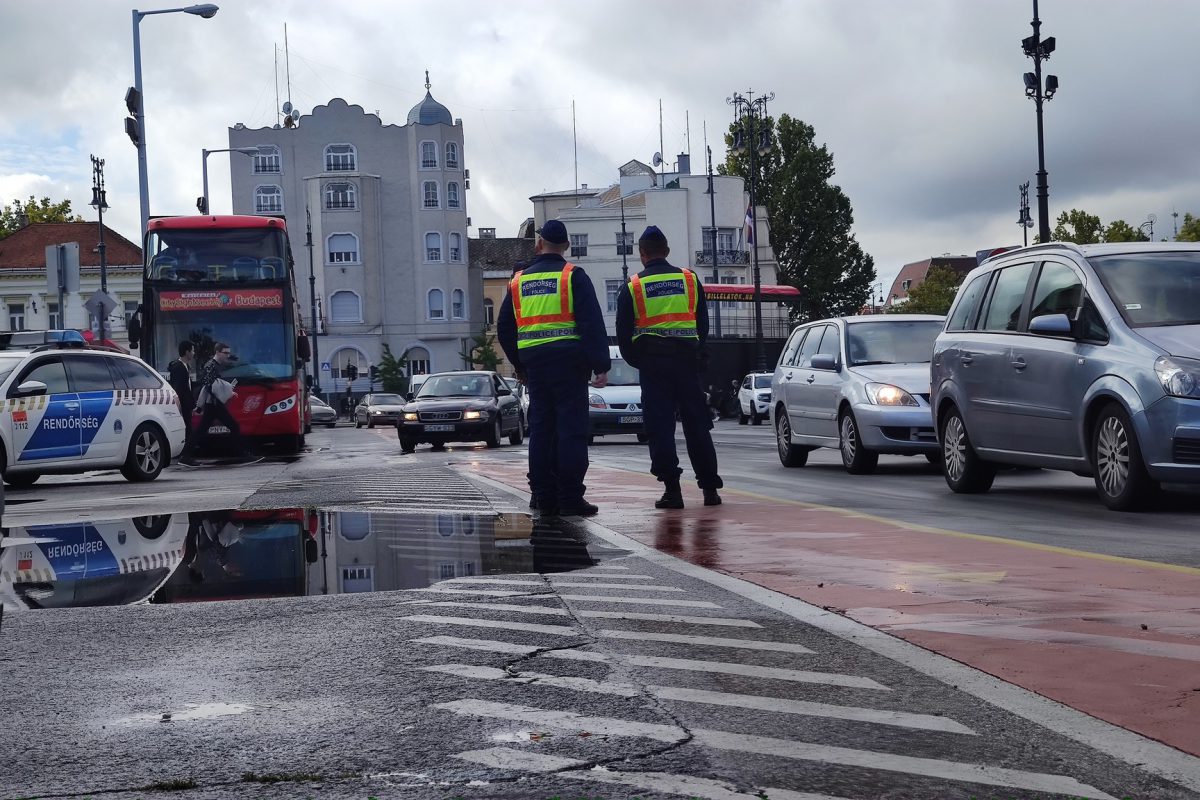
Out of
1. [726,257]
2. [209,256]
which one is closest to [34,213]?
[726,257]

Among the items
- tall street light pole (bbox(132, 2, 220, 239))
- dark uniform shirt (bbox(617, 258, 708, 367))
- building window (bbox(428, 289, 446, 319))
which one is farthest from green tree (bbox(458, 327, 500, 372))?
dark uniform shirt (bbox(617, 258, 708, 367))

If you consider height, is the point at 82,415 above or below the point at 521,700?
above

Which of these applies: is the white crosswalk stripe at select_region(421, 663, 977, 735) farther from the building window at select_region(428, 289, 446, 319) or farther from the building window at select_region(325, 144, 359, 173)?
the building window at select_region(325, 144, 359, 173)

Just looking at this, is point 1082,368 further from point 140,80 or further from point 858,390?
point 140,80

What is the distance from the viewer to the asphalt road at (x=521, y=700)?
11.7ft

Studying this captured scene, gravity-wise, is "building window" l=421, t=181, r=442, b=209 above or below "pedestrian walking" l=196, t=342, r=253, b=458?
above

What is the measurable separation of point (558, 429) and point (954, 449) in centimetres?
409

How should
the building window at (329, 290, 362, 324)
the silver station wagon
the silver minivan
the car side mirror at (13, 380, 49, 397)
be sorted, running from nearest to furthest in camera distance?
the silver minivan < the silver station wagon < the car side mirror at (13, 380, 49, 397) < the building window at (329, 290, 362, 324)

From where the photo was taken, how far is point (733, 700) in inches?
172

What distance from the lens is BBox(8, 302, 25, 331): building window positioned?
302 ft

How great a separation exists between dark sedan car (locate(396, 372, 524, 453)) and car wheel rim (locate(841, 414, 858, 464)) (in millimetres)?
12725

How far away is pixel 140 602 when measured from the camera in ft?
22.5

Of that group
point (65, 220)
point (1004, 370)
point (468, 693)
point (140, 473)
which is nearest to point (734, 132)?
point (65, 220)

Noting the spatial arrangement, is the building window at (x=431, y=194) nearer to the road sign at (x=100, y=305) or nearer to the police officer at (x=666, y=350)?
the road sign at (x=100, y=305)
